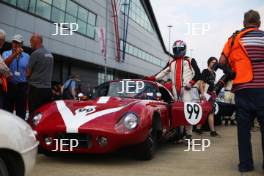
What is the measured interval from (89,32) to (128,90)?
23.5 metres

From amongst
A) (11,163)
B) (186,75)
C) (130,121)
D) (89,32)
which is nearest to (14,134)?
(11,163)

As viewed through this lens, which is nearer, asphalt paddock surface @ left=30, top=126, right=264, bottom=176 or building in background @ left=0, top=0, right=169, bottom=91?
asphalt paddock surface @ left=30, top=126, right=264, bottom=176

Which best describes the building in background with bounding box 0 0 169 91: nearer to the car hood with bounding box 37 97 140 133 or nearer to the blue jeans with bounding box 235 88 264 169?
the car hood with bounding box 37 97 140 133

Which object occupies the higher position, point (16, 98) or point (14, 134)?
point (16, 98)

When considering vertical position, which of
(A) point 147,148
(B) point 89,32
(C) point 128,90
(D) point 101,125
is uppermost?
(B) point 89,32

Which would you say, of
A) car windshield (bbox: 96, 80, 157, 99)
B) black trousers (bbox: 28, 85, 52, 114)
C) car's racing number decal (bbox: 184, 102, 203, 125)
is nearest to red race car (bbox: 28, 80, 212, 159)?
car windshield (bbox: 96, 80, 157, 99)

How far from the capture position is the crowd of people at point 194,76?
4.79 meters

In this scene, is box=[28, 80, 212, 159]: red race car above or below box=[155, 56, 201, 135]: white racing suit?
below

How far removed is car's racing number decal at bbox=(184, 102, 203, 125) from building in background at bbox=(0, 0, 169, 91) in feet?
34.4

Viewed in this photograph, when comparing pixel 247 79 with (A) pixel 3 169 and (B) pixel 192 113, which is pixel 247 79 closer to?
(B) pixel 192 113

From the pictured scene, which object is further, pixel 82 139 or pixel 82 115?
pixel 82 115

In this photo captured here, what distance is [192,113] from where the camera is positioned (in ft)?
21.6

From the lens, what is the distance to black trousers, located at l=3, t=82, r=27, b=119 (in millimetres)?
6383

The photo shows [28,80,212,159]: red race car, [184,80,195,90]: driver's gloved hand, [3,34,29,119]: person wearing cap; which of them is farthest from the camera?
[184,80,195,90]: driver's gloved hand
